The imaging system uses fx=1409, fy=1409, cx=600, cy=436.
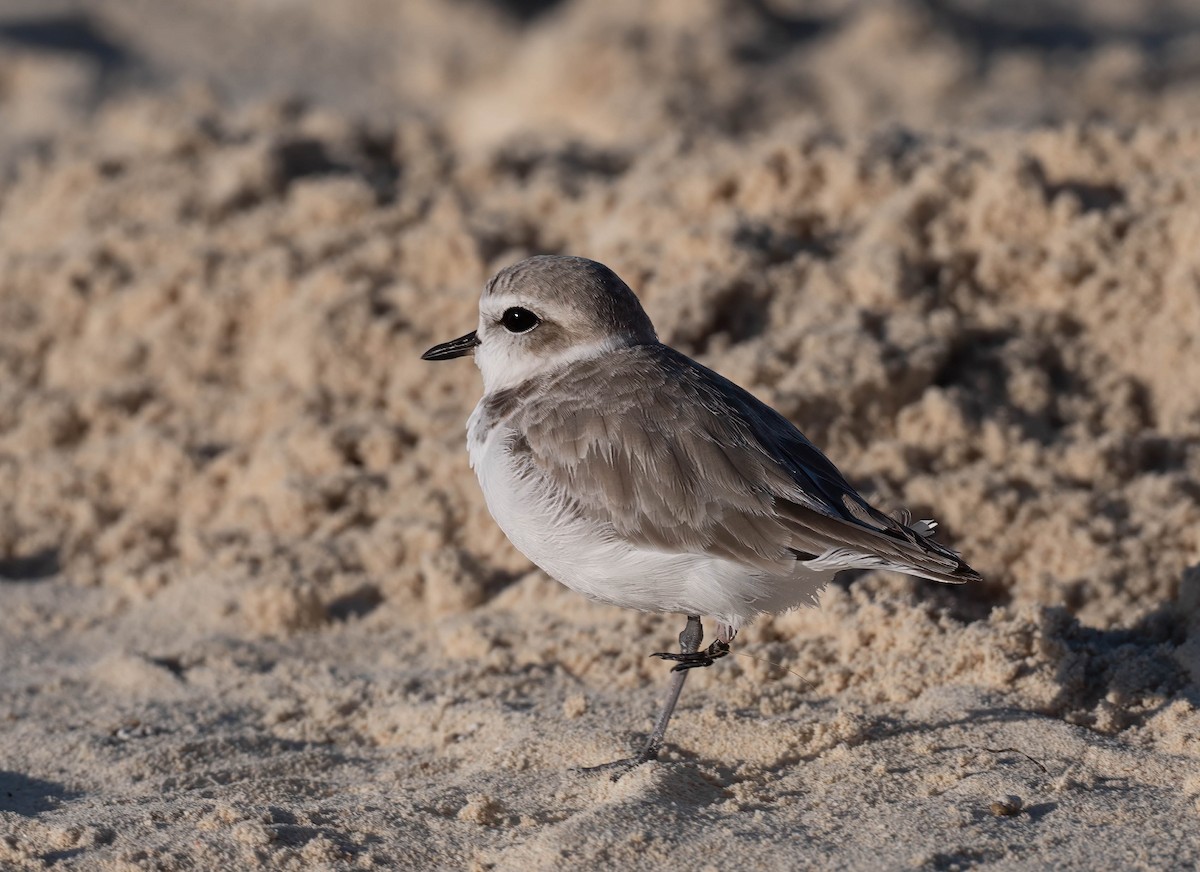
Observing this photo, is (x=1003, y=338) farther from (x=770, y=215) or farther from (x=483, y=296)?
(x=483, y=296)

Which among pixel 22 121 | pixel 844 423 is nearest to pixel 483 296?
pixel 844 423

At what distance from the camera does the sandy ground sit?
3502 millimetres

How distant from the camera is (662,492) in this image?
359cm

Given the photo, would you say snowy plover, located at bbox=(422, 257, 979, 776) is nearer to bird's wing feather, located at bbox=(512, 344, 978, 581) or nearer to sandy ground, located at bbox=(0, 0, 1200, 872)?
bird's wing feather, located at bbox=(512, 344, 978, 581)

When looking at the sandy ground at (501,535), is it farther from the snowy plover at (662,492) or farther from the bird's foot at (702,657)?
the snowy plover at (662,492)

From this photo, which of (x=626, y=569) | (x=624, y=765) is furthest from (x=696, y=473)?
(x=624, y=765)

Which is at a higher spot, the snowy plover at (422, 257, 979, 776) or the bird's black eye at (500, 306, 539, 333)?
the bird's black eye at (500, 306, 539, 333)

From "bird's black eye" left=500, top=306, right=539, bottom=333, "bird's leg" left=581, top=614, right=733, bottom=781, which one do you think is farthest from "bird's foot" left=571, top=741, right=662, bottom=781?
"bird's black eye" left=500, top=306, right=539, bottom=333

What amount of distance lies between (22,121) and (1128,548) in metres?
8.31

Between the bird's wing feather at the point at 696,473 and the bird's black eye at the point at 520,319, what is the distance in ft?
0.77

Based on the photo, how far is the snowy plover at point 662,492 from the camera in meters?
3.51

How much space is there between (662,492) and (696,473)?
0.35 feet

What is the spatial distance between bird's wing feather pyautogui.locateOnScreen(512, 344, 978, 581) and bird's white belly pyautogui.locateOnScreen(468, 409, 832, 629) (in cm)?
3

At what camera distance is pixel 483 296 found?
4219 mm
